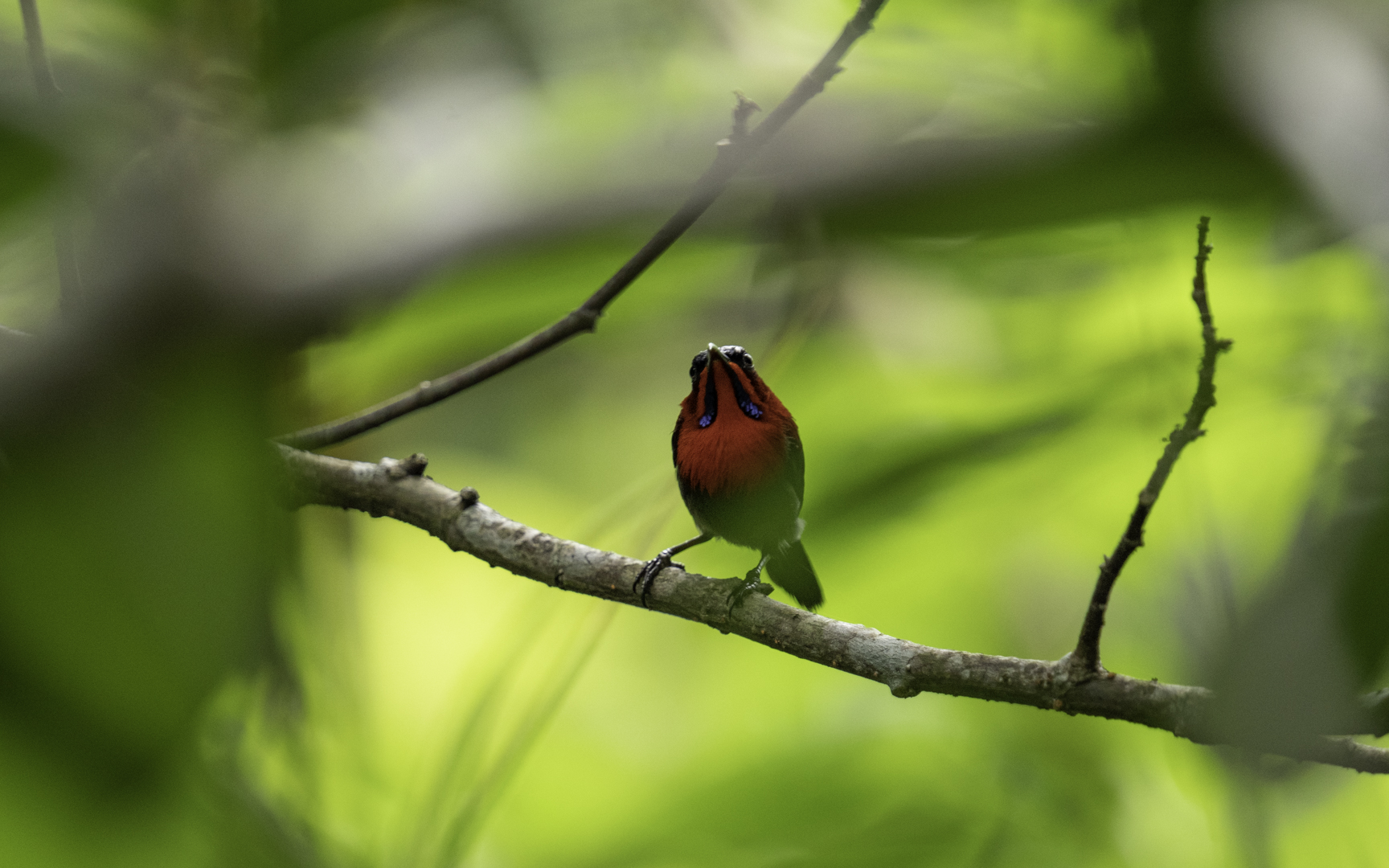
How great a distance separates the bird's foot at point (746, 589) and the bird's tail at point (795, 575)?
0.03 metres

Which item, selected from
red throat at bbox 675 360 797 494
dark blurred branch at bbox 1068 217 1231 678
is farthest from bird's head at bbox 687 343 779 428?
dark blurred branch at bbox 1068 217 1231 678

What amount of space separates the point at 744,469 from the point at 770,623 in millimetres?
89

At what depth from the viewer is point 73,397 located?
0.21 meters

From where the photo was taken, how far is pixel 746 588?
0.36 metres

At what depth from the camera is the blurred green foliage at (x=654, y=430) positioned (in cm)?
19

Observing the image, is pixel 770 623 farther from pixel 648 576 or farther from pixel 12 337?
pixel 12 337

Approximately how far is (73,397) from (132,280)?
6cm

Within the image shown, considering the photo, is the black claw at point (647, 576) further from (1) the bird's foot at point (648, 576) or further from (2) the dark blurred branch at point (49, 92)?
(2) the dark blurred branch at point (49, 92)

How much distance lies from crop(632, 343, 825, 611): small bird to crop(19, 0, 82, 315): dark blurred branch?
23cm

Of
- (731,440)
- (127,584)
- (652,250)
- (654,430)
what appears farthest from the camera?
(654,430)

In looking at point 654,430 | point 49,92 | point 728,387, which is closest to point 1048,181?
point 728,387

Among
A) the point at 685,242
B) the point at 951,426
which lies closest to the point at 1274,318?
the point at 951,426

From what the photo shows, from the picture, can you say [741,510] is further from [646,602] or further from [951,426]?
[951,426]

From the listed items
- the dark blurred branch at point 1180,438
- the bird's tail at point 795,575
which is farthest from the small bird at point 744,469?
the dark blurred branch at point 1180,438
